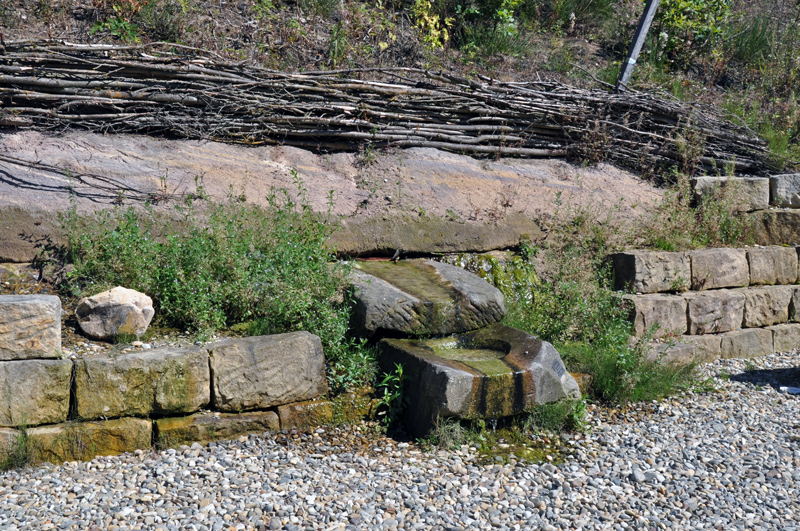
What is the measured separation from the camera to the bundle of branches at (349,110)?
5.36m

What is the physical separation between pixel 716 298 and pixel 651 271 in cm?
74

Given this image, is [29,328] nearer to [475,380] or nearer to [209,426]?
[209,426]

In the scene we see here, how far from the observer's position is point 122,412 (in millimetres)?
3596

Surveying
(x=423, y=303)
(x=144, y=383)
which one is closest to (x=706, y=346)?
(x=423, y=303)

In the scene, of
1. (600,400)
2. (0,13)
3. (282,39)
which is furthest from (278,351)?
(0,13)

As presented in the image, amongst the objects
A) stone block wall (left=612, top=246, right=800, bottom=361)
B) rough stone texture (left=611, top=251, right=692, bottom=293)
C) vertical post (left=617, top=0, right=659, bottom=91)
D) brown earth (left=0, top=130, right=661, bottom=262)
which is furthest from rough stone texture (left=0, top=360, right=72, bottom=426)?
vertical post (left=617, top=0, right=659, bottom=91)

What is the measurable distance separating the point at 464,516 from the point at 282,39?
606 centimetres

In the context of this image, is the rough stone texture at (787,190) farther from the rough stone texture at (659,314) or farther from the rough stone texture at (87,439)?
the rough stone texture at (87,439)

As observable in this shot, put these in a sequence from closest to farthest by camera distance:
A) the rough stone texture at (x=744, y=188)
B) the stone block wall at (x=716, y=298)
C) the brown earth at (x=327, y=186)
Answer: the brown earth at (x=327, y=186)
the stone block wall at (x=716, y=298)
the rough stone texture at (x=744, y=188)

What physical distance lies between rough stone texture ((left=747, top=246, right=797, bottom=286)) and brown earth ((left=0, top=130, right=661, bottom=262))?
1.17 meters

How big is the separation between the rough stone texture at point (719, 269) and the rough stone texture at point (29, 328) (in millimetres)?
5278

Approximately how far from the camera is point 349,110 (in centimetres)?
607

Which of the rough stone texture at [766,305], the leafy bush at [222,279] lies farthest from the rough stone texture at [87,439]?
the rough stone texture at [766,305]

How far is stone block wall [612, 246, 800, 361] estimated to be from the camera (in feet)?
18.7
